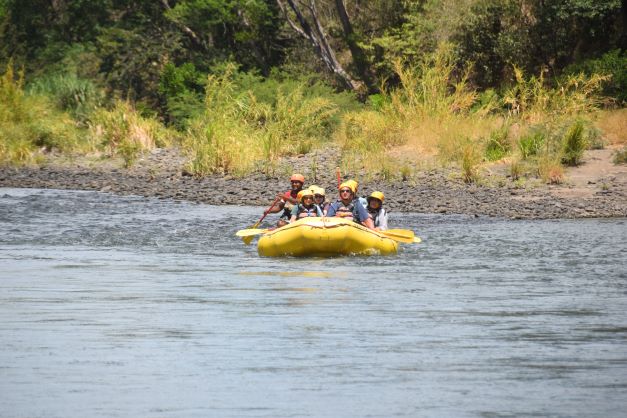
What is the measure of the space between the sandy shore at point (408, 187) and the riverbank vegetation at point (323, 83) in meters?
0.43

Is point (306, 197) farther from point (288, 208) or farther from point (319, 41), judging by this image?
point (319, 41)

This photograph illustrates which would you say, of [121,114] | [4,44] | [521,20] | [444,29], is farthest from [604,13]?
[4,44]

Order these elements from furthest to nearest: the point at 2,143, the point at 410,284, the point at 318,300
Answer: the point at 2,143, the point at 410,284, the point at 318,300

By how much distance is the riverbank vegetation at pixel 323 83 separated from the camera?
26047 mm

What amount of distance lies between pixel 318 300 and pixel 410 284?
1497mm

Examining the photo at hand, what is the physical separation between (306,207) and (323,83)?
2036 centimetres

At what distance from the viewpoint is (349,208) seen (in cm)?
1678

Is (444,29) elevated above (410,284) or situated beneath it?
elevated above

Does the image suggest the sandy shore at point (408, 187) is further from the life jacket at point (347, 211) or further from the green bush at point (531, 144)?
the life jacket at point (347, 211)

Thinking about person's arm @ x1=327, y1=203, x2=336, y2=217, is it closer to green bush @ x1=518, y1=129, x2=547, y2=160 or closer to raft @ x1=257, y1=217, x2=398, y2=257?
raft @ x1=257, y1=217, x2=398, y2=257

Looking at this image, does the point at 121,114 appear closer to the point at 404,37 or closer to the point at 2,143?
the point at 2,143

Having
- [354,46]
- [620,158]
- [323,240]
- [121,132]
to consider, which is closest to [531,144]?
[620,158]

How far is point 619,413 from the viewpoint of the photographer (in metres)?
7.92

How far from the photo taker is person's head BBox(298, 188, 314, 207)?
16.5 meters
